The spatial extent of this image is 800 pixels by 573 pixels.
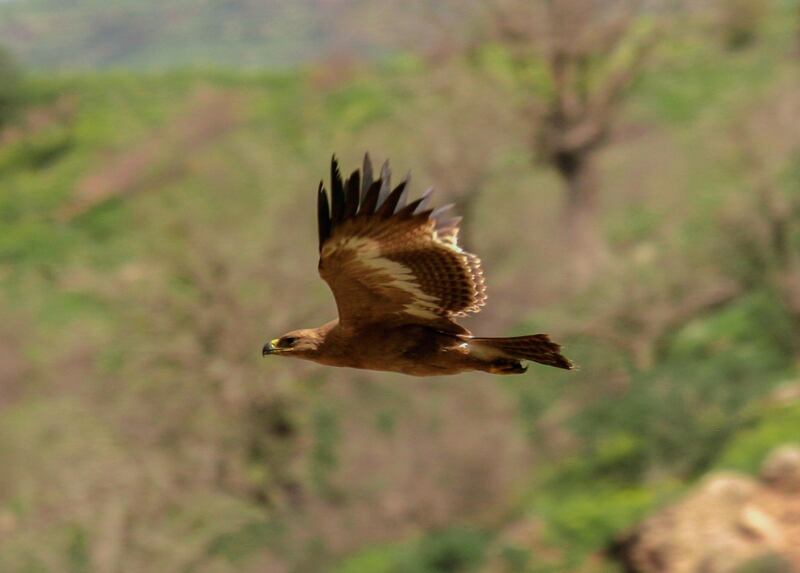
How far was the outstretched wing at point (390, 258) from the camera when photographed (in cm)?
609

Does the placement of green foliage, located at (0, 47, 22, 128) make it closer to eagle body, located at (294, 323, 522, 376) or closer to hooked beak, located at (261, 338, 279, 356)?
hooked beak, located at (261, 338, 279, 356)

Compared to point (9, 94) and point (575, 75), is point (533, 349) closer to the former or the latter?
point (575, 75)

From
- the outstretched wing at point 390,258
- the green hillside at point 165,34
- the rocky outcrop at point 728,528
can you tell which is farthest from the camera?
the green hillside at point 165,34

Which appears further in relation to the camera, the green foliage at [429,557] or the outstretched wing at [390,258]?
the green foliage at [429,557]

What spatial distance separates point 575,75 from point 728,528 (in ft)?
63.6

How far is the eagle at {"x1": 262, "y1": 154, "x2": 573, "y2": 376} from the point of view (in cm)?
612

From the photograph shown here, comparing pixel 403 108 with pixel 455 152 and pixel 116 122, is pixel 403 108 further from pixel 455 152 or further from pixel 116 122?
pixel 116 122

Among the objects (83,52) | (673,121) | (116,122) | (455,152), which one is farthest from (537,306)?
(83,52)

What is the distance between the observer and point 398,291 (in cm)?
652

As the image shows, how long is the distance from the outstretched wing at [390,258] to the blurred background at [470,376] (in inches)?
601

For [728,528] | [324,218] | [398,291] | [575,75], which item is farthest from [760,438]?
[324,218]

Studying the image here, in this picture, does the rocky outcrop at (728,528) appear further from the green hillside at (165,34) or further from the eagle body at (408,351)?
the green hillside at (165,34)

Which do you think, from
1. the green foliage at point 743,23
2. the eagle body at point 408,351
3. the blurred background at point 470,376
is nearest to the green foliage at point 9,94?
the blurred background at point 470,376

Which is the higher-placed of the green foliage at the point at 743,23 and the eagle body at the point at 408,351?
the green foliage at the point at 743,23
